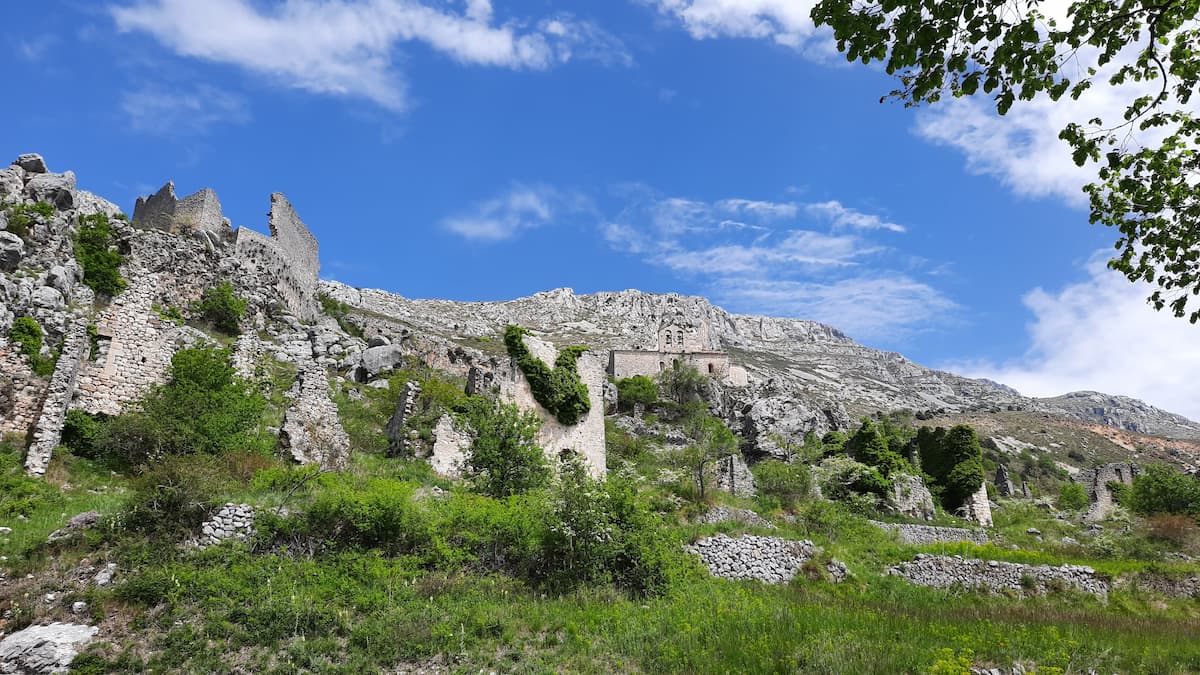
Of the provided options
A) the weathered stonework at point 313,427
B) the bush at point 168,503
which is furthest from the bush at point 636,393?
the bush at point 168,503

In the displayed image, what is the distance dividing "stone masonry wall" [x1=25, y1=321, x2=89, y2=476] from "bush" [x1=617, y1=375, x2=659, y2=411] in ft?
120

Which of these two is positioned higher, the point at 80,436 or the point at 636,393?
the point at 636,393

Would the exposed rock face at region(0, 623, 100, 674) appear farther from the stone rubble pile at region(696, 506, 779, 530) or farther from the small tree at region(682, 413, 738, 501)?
the small tree at region(682, 413, 738, 501)

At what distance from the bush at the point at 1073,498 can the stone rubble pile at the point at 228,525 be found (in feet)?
130

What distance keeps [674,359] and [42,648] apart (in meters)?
58.0

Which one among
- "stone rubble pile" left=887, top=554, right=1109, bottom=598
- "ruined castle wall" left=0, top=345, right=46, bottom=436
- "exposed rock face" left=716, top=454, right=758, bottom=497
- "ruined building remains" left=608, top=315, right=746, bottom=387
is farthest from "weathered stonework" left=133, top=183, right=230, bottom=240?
"stone rubble pile" left=887, top=554, right=1109, bottom=598

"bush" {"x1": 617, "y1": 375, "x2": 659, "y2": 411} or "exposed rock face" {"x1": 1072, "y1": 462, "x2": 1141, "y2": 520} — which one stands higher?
"bush" {"x1": 617, "y1": 375, "x2": 659, "y2": 411}

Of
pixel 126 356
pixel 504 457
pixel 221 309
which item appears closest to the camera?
pixel 126 356

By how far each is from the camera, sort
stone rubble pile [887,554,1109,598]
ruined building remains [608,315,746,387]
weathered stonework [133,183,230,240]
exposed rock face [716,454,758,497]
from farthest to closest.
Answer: ruined building remains [608,315,746,387] → weathered stonework [133,183,230,240] → exposed rock face [716,454,758,497] → stone rubble pile [887,554,1109,598]

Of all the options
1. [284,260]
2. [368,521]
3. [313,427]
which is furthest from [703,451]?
[284,260]

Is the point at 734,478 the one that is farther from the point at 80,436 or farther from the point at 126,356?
the point at 80,436

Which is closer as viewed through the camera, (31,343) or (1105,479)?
(31,343)

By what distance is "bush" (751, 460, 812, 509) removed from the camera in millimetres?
24458

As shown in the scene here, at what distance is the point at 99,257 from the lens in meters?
24.6
